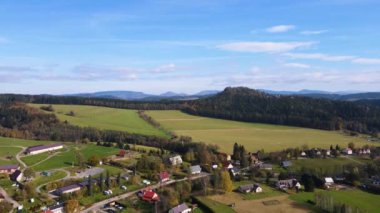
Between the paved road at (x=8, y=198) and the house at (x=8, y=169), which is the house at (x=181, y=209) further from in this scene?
the house at (x=8, y=169)

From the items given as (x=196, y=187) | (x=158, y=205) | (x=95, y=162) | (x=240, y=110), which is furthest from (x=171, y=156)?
(x=240, y=110)

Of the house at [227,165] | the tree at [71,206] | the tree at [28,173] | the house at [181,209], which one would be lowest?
the house at [181,209]

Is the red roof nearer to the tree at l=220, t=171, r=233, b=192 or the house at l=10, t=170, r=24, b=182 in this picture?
the tree at l=220, t=171, r=233, b=192

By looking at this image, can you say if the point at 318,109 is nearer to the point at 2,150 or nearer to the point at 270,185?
the point at 270,185

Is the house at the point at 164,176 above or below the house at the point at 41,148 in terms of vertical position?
below

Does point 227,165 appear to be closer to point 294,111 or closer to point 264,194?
point 264,194

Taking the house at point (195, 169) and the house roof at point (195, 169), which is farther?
the house roof at point (195, 169)

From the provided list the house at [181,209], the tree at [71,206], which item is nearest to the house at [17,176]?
the tree at [71,206]
